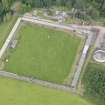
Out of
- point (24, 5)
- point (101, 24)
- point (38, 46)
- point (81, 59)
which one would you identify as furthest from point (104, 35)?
point (24, 5)

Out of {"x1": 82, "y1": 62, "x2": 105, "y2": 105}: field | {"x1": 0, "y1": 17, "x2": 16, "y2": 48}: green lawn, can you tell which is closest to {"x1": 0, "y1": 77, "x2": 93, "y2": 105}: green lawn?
{"x1": 82, "y1": 62, "x2": 105, "y2": 105}: field

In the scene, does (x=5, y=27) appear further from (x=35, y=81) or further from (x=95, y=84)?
(x=95, y=84)

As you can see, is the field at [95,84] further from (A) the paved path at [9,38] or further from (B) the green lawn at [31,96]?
(A) the paved path at [9,38]

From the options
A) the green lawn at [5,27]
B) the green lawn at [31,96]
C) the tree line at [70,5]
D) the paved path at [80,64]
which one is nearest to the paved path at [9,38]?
the green lawn at [5,27]

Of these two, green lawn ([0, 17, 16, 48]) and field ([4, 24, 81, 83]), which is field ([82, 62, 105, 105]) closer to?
field ([4, 24, 81, 83])

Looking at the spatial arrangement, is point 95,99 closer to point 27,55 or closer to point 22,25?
point 27,55
